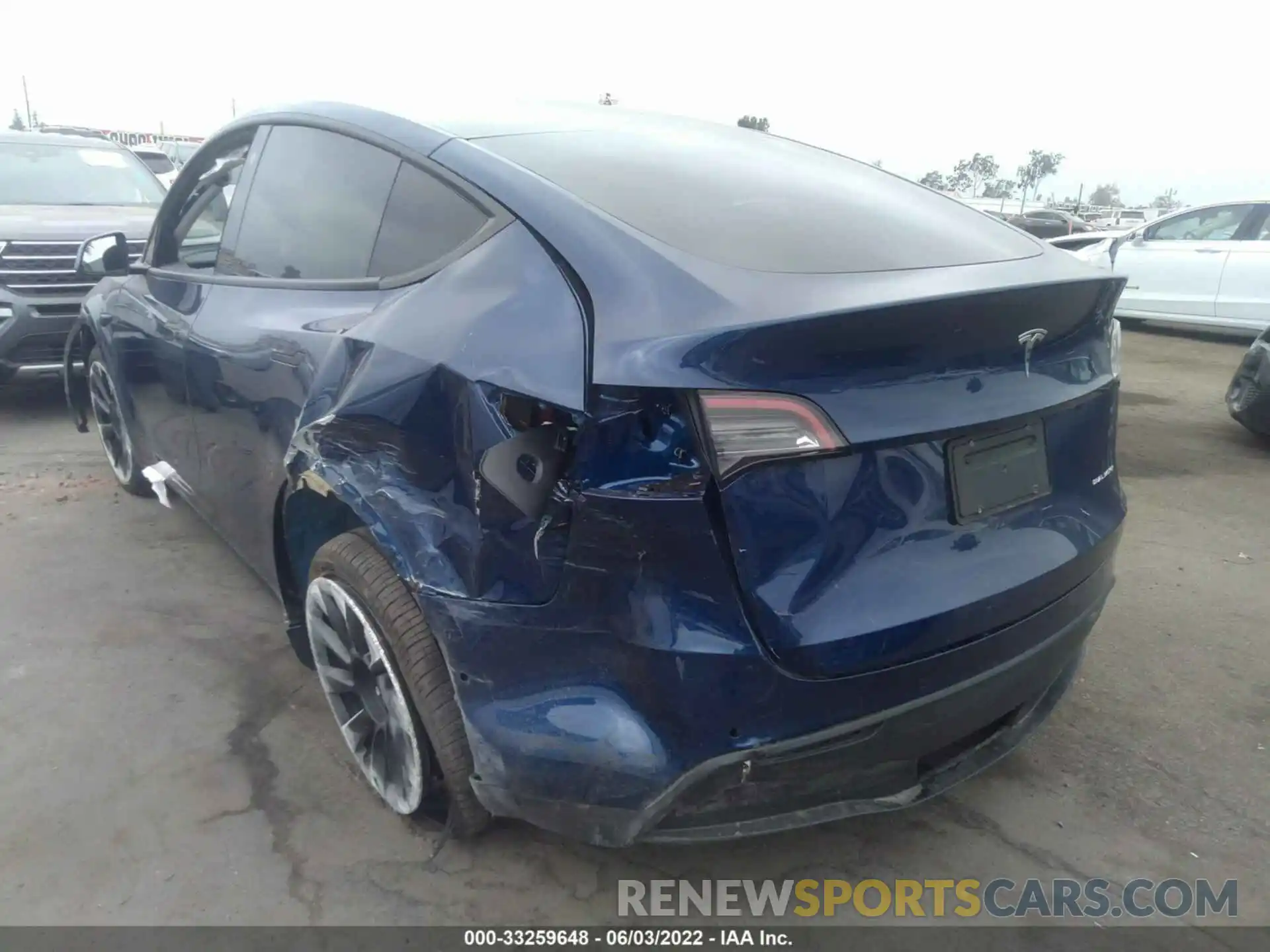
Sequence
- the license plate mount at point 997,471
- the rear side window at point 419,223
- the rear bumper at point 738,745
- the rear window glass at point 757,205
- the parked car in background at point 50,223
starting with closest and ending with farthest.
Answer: the rear bumper at point 738,745
the license plate mount at point 997,471
the rear window glass at point 757,205
the rear side window at point 419,223
the parked car in background at point 50,223

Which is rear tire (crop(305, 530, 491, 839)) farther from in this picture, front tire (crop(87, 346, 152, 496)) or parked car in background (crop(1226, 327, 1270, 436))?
parked car in background (crop(1226, 327, 1270, 436))

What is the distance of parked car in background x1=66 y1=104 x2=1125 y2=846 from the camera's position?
1.57m

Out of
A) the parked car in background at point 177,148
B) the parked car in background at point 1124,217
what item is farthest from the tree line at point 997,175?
the parked car in background at point 177,148

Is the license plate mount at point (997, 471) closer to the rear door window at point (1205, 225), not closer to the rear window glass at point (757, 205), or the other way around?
the rear window glass at point (757, 205)

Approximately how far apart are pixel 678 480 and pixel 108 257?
3.30 meters

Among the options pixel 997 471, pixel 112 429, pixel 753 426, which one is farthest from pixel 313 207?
pixel 112 429

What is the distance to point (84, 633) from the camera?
3229 millimetres

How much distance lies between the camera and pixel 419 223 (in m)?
2.13

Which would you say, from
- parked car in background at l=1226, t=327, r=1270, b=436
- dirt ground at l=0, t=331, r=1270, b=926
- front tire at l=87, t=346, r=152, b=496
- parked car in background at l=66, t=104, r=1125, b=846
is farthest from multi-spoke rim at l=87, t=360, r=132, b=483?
parked car in background at l=1226, t=327, r=1270, b=436

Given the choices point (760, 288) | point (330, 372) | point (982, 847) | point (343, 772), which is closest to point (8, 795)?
point (343, 772)

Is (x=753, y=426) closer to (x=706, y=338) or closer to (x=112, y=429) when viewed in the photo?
(x=706, y=338)

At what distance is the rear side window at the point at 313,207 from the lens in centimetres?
231

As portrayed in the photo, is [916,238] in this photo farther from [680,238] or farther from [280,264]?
[280,264]

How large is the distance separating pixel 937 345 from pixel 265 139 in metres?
2.16
